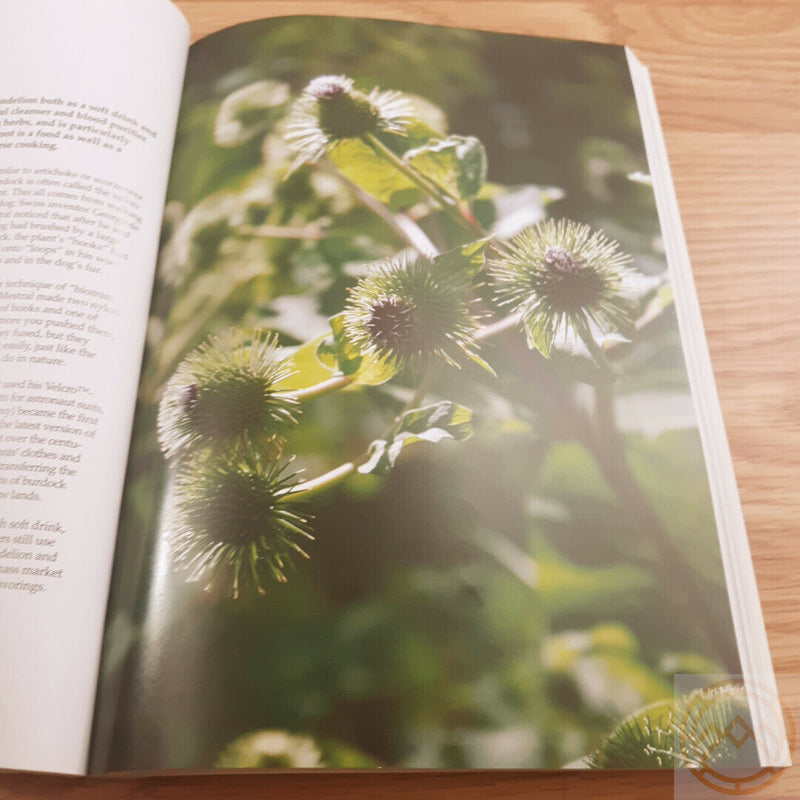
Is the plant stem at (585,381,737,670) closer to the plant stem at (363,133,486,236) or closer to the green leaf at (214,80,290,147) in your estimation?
the plant stem at (363,133,486,236)

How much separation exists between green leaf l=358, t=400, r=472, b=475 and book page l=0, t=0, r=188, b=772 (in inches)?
4.1

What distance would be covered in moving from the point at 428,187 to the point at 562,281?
0.25 ft

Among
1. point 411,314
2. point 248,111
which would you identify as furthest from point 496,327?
point 248,111

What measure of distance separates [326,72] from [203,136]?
7 centimetres

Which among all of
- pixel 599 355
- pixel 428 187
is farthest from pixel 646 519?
pixel 428 187

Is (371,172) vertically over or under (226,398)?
Answer: over

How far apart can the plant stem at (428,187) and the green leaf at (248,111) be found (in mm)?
47

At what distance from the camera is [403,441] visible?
30cm

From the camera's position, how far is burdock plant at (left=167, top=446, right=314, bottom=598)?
0.28 metres

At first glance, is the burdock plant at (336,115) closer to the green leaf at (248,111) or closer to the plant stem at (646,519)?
the green leaf at (248,111)

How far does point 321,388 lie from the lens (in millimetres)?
305

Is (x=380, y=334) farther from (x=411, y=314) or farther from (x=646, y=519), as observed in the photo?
(x=646, y=519)

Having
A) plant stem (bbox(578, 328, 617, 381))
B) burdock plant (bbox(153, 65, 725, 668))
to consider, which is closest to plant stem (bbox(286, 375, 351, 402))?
burdock plant (bbox(153, 65, 725, 668))

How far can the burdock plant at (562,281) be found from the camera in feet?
1.06
